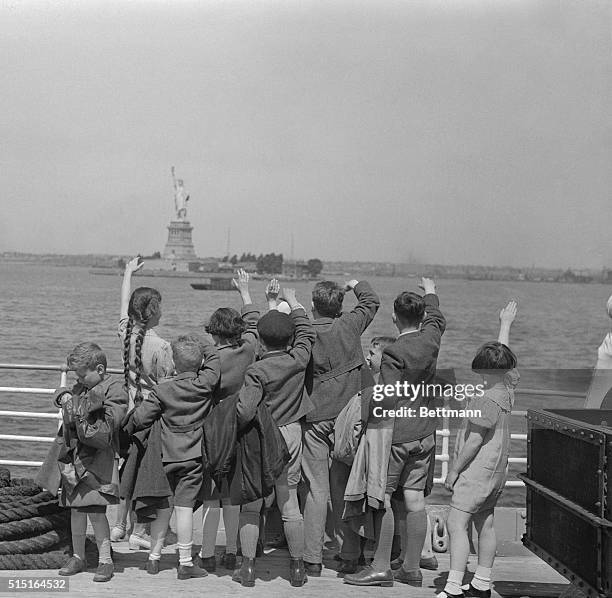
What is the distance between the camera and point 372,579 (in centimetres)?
382

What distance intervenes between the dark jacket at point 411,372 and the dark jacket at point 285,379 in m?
0.35

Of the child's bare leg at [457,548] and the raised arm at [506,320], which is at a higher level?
the raised arm at [506,320]

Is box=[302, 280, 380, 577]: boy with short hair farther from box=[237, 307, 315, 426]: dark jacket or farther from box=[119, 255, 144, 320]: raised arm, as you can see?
box=[119, 255, 144, 320]: raised arm

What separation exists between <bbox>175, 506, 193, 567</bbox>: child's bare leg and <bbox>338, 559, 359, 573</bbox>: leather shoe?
2.23ft

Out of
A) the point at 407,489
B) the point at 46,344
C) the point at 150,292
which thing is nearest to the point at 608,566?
the point at 407,489

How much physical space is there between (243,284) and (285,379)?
2.20ft

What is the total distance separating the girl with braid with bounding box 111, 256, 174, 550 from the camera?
13.8ft

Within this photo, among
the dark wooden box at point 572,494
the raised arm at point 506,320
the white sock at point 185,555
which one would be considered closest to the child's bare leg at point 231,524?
the white sock at point 185,555

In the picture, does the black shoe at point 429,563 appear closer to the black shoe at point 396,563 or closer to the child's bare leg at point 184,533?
the black shoe at point 396,563

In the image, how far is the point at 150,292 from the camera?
4.21 metres

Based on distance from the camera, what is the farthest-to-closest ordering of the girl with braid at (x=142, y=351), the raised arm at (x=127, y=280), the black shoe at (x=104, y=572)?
1. the raised arm at (x=127, y=280)
2. the girl with braid at (x=142, y=351)
3. the black shoe at (x=104, y=572)

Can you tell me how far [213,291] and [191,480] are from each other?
42.7 m

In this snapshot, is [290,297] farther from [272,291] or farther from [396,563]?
[396,563]

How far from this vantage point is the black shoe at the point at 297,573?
380 centimetres
